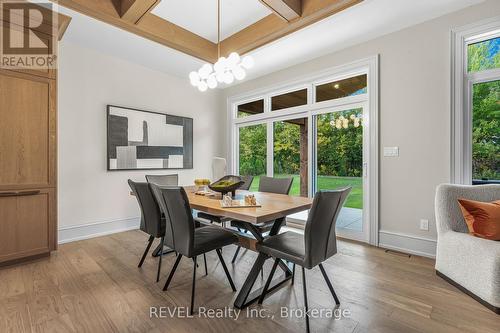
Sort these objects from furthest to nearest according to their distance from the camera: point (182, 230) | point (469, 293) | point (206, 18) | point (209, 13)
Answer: point (206, 18) < point (209, 13) < point (469, 293) < point (182, 230)

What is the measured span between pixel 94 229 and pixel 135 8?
115 inches

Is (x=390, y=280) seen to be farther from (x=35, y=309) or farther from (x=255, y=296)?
(x=35, y=309)

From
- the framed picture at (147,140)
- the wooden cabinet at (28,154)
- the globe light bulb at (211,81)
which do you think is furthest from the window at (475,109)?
the wooden cabinet at (28,154)

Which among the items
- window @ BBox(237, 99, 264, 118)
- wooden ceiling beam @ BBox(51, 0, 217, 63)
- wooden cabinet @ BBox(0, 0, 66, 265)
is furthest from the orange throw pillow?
wooden cabinet @ BBox(0, 0, 66, 265)

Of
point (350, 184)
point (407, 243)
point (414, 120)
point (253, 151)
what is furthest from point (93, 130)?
point (407, 243)

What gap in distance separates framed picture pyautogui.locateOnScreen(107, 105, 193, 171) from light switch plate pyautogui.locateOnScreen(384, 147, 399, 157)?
3.27m

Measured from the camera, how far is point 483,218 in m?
2.01

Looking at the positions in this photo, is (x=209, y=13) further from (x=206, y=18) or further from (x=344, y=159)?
(x=344, y=159)

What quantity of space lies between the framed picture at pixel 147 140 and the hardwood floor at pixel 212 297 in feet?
5.14

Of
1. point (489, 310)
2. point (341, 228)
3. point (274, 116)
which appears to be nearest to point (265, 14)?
point (274, 116)

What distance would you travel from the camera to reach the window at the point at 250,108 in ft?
15.4

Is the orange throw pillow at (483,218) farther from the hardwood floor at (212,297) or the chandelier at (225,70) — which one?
the chandelier at (225,70)

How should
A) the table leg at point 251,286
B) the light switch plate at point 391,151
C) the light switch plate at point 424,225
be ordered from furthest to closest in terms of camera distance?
the light switch plate at point 391,151 < the light switch plate at point 424,225 < the table leg at point 251,286

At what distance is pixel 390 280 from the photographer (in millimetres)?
2256
